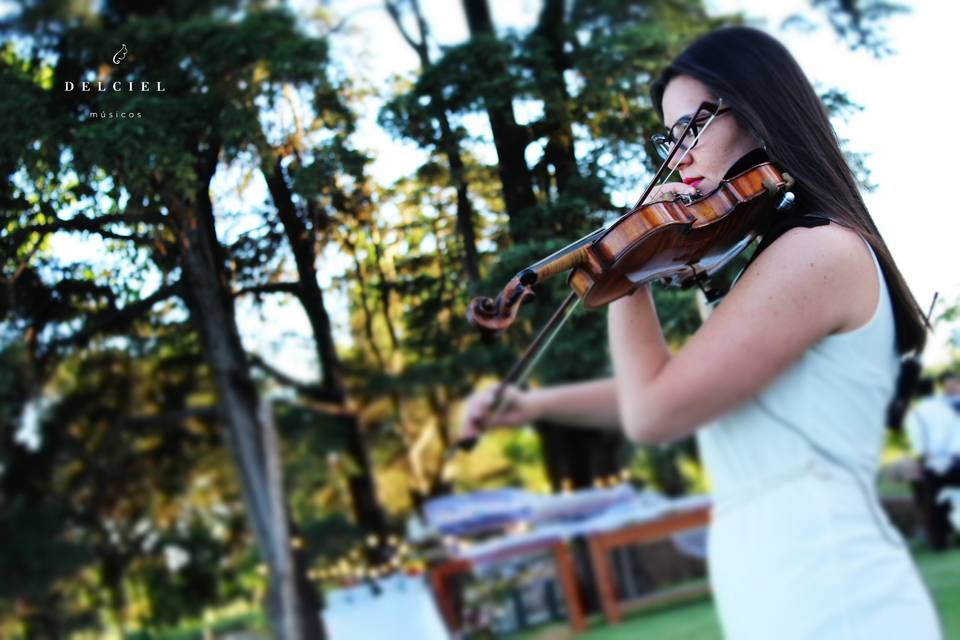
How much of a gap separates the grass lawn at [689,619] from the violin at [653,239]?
3.91 metres

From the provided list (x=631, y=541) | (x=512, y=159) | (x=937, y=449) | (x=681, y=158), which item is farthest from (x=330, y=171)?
(x=937, y=449)

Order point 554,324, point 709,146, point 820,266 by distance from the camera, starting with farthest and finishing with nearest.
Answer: point 554,324
point 709,146
point 820,266

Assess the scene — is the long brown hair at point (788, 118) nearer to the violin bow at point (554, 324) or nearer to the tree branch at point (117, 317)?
the violin bow at point (554, 324)

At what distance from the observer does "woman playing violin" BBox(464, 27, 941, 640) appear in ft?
3.99

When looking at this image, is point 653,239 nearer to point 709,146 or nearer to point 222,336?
point 709,146

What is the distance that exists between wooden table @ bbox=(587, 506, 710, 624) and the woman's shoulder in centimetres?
557

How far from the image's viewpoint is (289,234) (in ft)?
5.22

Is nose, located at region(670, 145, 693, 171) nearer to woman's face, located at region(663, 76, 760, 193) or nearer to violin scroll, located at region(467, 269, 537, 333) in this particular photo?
woman's face, located at region(663, 76, 760, 193)

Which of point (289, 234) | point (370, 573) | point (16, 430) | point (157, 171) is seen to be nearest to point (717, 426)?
point (289, 234)

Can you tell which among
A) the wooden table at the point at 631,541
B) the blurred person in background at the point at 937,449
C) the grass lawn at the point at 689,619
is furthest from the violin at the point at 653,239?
the blurred person in background at the point at 937,449

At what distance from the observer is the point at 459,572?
670 centimetres

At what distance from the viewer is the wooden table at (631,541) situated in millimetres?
6656

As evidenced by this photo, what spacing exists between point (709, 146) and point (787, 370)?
282 millimetres

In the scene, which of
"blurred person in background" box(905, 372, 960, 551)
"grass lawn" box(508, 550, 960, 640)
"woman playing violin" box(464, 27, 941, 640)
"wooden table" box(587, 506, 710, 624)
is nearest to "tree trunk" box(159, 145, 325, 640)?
"woman playing violin" box(464, 27, 941, 640)
